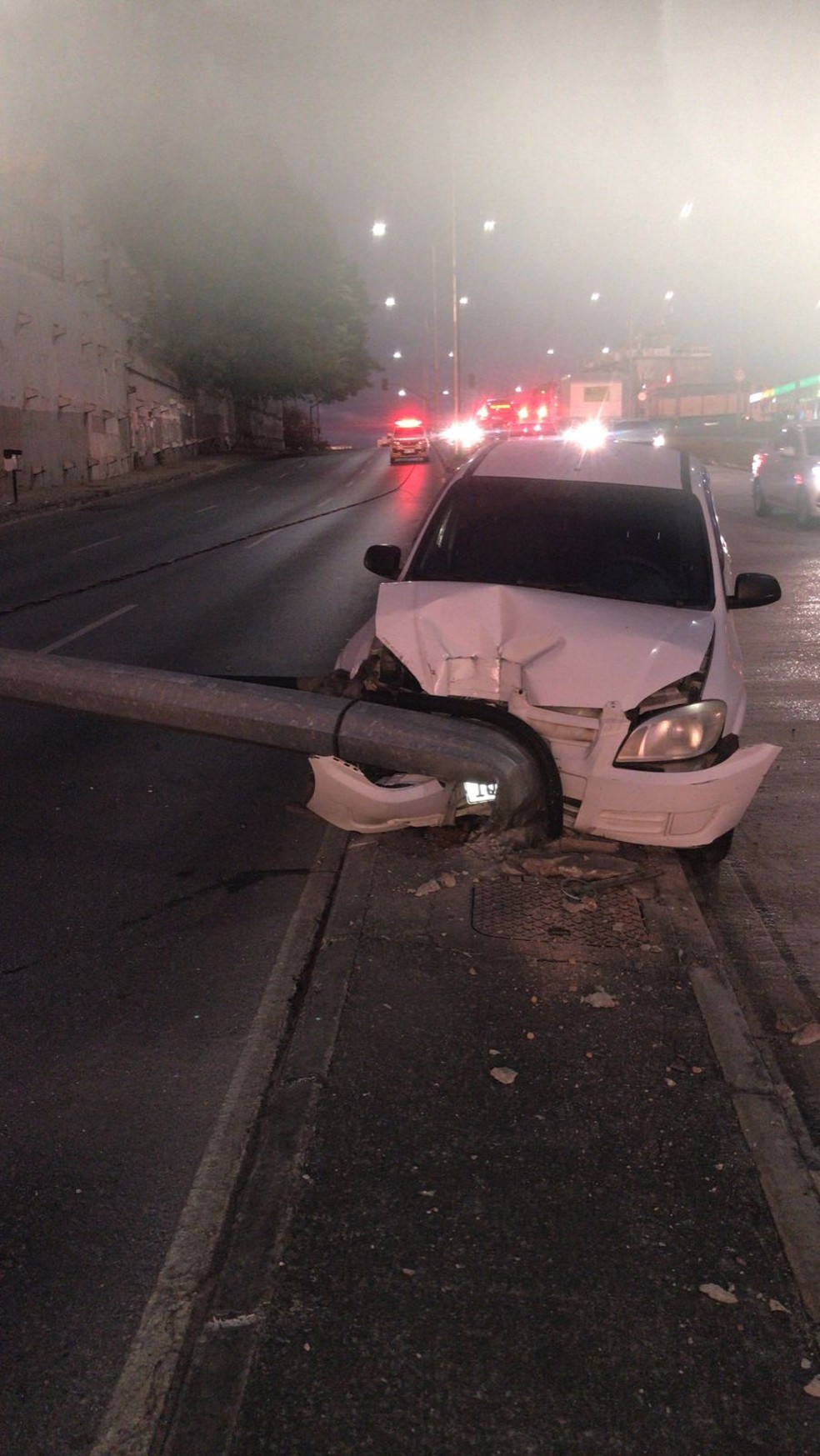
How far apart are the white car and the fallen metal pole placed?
22 cm

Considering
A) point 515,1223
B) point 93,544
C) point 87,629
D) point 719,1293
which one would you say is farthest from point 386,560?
point 93,544

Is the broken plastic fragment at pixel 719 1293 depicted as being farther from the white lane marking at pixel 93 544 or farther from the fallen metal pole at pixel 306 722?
the white lane marking at pixel 93 544

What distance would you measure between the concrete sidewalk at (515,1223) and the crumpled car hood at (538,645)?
41.8 inches

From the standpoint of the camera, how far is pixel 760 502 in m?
25.4

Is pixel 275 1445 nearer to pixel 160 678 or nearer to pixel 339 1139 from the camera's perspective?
pixel 339 1139

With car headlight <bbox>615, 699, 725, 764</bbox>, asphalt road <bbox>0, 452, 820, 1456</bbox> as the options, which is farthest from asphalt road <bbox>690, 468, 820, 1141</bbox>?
car headlight <bbox>615, 699, 725, 764</bbox>

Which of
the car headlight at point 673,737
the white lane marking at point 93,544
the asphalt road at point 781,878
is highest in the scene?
the car headlight at point 673,737

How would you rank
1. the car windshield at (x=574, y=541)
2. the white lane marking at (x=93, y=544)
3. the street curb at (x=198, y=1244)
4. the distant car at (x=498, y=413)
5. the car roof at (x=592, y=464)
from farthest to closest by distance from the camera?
the distant car at (x=498, y=413)
the white lane marking at (x=93, y=544)
the car roof at (x=592, y=464)
the car windshield at (x=574, y=541)
the street curb at (x=198, y=1244)

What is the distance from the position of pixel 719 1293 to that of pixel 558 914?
2.42m

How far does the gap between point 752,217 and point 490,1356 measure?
282 ft

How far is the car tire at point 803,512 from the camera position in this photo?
2247 cm

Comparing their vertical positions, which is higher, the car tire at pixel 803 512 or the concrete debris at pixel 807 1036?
the car tire at pixel 803 512

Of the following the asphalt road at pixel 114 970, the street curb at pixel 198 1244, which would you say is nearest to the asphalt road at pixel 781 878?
the street curb at pixel 198 1244

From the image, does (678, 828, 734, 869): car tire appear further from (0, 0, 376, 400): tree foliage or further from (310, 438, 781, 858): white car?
(0, 0, 376, 400): tree foliage
